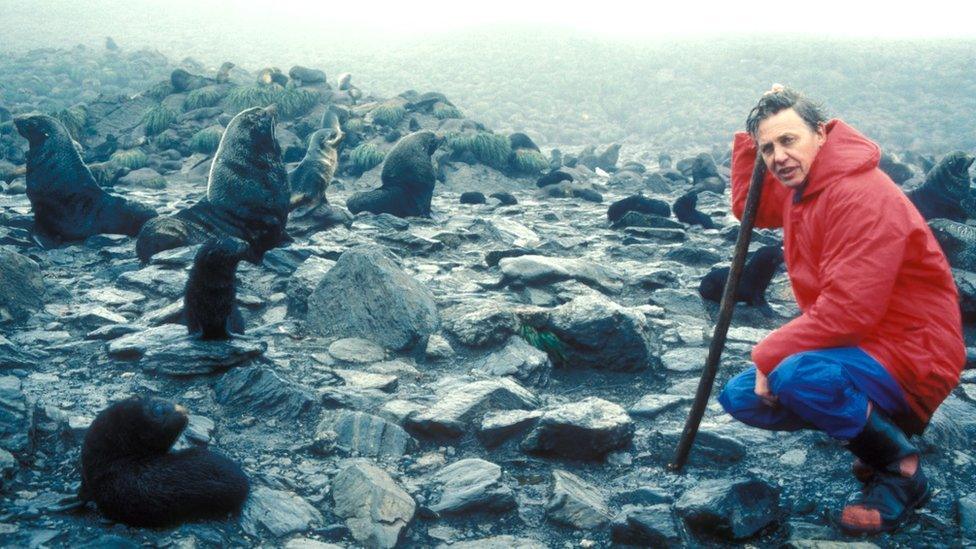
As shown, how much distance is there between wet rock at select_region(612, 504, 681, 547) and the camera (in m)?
3.04

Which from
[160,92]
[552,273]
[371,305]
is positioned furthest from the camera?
[160,92]

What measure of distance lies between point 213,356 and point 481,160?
482 inches

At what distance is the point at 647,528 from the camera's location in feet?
10.0

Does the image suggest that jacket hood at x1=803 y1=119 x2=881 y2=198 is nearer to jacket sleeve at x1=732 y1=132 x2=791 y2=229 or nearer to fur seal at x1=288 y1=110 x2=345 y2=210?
jacket sleeve at x1=732 y1=132 x2=791 y2=229

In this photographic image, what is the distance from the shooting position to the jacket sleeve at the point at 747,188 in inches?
133

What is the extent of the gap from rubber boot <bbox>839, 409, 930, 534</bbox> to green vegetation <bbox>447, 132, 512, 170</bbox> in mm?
13731

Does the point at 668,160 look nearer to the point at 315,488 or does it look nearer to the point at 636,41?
the point at 315,488

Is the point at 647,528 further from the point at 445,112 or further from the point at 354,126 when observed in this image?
the point at 445,112

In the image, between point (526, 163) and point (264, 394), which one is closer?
point (264, 394)

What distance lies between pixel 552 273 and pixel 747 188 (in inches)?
131

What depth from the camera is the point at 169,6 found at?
2448 inches

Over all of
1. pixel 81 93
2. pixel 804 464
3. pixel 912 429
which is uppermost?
pixel 912 429

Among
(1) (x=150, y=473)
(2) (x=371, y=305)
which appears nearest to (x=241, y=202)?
(2) (x=371, y=305)

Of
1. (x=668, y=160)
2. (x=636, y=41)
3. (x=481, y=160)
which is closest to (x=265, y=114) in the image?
(x=481, y=160)
